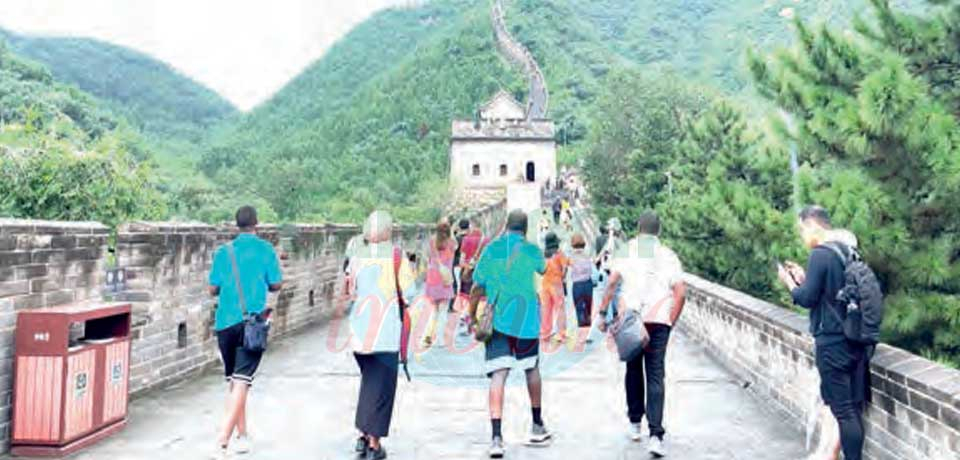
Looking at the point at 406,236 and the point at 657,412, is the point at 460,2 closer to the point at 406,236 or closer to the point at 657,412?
the point at 406,236

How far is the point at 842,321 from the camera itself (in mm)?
4453

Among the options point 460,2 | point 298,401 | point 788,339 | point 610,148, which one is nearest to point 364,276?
point 298,401

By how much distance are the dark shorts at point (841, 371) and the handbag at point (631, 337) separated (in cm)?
120

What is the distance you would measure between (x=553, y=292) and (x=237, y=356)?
5.62 m

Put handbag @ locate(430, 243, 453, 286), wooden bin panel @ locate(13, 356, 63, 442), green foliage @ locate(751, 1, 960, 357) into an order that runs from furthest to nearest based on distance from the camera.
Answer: handbag @ locate(430, 243, 453, 286)
green foliage @ locate(751, 1, 960, 357)
wooden bin panel @ locate(13, 356, 63, 442)

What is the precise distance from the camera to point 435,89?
328ft

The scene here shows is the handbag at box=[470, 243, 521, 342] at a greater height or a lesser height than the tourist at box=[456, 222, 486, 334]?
lesser

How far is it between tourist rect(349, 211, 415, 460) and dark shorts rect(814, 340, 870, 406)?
8.93 ft

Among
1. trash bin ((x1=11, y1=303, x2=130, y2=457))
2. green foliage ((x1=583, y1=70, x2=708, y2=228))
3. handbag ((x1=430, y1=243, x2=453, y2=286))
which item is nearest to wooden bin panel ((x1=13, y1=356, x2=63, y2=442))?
trash bin ((x1=11, y1=303, x2=130, y2=457))

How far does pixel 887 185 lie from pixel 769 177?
7.32 meters

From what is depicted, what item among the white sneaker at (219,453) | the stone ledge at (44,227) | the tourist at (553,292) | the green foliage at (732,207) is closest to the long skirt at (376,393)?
the white sneaker at (219,453)

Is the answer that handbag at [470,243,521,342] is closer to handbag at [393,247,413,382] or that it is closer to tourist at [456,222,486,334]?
handbag at [393,247,413,382]

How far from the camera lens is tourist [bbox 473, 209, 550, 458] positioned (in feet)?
18.1

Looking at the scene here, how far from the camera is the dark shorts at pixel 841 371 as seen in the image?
4.51 m
